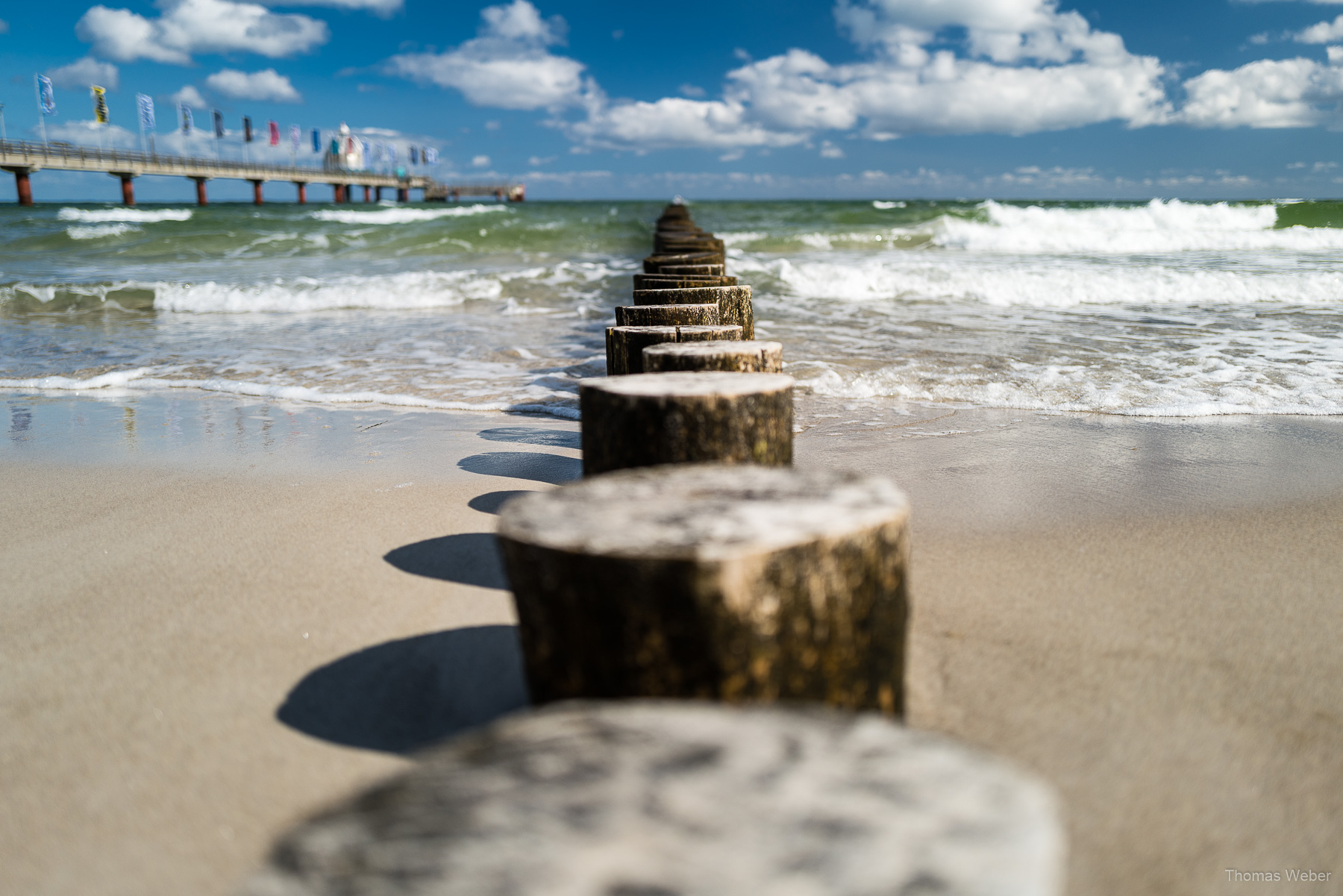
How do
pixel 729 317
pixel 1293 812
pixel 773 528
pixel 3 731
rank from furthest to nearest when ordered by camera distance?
pixel 729 317, pixel 3 731, pixel 1293 812, pixel 773 528

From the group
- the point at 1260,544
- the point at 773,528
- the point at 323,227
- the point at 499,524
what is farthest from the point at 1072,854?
the point at 323,227

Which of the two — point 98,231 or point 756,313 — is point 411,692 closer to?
point 756,313

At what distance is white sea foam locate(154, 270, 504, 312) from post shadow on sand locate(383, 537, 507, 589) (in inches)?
320

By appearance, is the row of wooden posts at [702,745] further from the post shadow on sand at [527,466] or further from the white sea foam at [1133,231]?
the white sea foam at [1133,231]

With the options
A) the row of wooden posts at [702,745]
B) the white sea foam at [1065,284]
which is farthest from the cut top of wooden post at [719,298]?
the white sea foam at [1065,284]

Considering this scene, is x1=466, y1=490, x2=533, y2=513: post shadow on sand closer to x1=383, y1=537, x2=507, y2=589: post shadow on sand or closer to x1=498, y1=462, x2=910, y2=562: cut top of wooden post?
x1=383, y1=537, x2=507, y2=589: post shadow on sand

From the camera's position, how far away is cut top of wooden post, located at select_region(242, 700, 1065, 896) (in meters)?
0.74

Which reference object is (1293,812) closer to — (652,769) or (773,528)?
(773,528)

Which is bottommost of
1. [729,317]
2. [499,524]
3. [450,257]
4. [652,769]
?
[652,769]

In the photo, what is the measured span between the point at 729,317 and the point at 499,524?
10.2ft

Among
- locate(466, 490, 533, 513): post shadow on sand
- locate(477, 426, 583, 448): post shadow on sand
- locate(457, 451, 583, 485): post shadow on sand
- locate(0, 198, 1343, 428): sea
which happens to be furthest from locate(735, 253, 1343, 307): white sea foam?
locate(466, 490, 533, 513): post shadow on sand

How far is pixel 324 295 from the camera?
36.0 feet

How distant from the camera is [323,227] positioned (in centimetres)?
2239

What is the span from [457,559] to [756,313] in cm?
659
